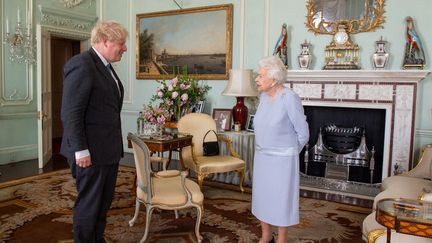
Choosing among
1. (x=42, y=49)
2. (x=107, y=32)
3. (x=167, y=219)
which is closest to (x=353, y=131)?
(x=167, y=219)

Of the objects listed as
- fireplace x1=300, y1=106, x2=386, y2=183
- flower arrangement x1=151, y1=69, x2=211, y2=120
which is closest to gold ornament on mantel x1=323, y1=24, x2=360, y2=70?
fireplace x1=300, y1=106, x2=386, y2=183

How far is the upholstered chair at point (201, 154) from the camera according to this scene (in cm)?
415

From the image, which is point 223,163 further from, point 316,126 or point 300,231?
point 316,126

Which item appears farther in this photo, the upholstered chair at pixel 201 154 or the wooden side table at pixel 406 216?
the upholstered chair at pixel 201 154

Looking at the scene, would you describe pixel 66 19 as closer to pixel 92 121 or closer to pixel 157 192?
pixel 157 192

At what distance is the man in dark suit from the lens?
2084 mm

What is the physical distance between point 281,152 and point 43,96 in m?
4.49

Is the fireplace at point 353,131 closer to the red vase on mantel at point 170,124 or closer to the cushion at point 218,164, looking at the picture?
the cushion at point 218,164

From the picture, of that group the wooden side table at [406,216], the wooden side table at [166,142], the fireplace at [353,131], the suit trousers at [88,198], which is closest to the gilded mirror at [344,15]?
the fireplace at [353,131]

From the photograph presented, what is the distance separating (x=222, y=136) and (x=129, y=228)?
1.86m

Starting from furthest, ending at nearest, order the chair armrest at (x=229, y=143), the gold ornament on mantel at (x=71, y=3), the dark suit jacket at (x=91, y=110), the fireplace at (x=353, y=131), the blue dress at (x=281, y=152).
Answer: the gold ornament on mantel at (x=71, y=3)
the fireplace at (x=353, y=131)
the chair armrest at (x=229, y=143)
the blue dress at (x=281, y=152)
the dark suit jacket at (x=91, y=110)

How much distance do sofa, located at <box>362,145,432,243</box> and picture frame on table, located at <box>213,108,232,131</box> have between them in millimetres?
2440

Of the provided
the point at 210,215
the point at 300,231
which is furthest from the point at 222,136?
the point at 300,231

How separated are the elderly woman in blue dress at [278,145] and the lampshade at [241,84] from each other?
2.34 metres
